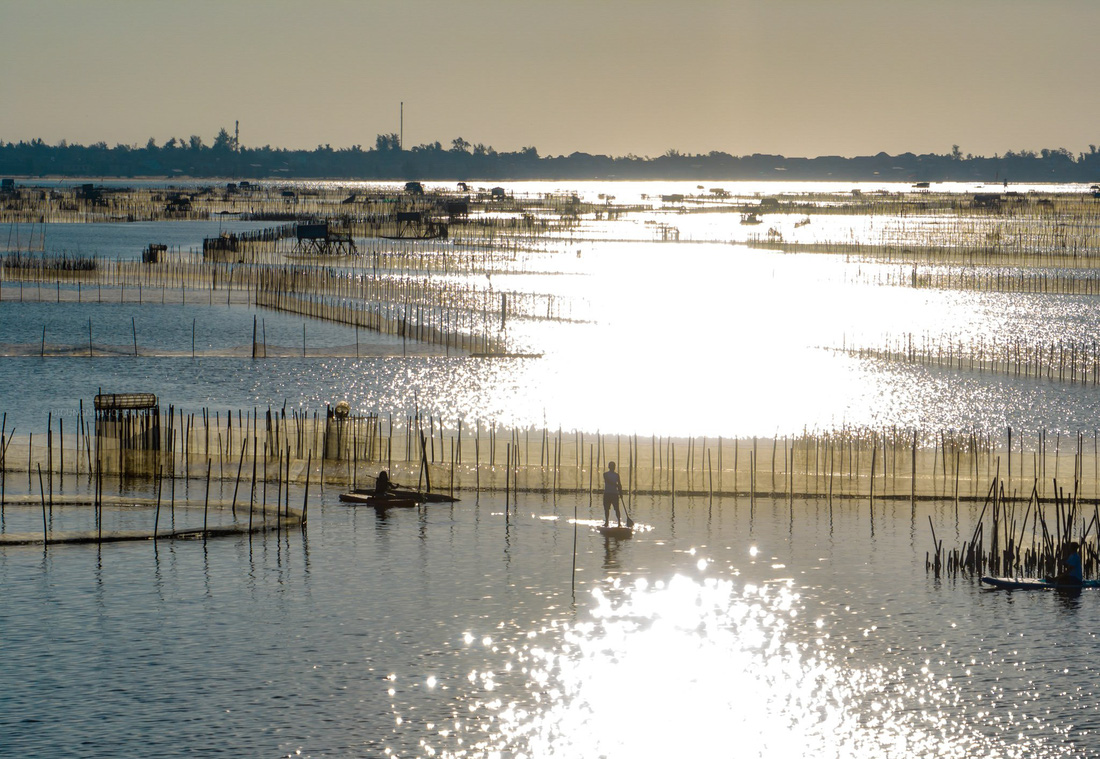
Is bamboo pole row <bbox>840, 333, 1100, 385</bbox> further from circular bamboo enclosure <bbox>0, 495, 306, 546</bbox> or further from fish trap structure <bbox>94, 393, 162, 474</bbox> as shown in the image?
fish trap structure <bbox>94, 393, 162, 474</bbox>

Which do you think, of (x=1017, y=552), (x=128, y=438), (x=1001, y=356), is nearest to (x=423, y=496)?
(x=128, y=438)

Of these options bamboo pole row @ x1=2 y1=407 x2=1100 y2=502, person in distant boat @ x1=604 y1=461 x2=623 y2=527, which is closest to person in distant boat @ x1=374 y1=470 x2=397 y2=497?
bamboo pole row @ x1=2 y1=407 x2=1100 y2=502

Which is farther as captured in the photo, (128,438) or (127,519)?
(128,438)

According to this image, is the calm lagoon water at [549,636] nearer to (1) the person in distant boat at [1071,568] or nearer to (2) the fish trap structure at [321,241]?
(1) the person in distant boat at [1071,568]

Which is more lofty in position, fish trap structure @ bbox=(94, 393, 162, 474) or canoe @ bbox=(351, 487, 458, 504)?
fish trap structure @ bbox=(94, 393, 162, 474)

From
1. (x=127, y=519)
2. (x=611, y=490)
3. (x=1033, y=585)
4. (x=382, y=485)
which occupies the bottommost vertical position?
(x=1033, y=585)

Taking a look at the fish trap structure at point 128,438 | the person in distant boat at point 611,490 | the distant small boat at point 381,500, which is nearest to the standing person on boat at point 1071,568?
the person in distant boat at point 611,490

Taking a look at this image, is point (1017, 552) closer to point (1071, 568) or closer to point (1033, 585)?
point (1033, 585)

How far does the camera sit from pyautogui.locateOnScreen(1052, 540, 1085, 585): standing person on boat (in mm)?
30281

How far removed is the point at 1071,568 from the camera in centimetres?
3036

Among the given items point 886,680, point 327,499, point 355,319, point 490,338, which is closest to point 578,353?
point 490,338

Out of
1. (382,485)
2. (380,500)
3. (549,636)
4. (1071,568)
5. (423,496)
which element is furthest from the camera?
(423,496)

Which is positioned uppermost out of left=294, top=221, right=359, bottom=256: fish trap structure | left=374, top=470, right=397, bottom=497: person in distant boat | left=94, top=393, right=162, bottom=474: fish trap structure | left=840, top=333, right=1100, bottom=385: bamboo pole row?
left=294, top=221, right=359, bottom=256: fish trap structure

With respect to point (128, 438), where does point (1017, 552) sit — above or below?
below
